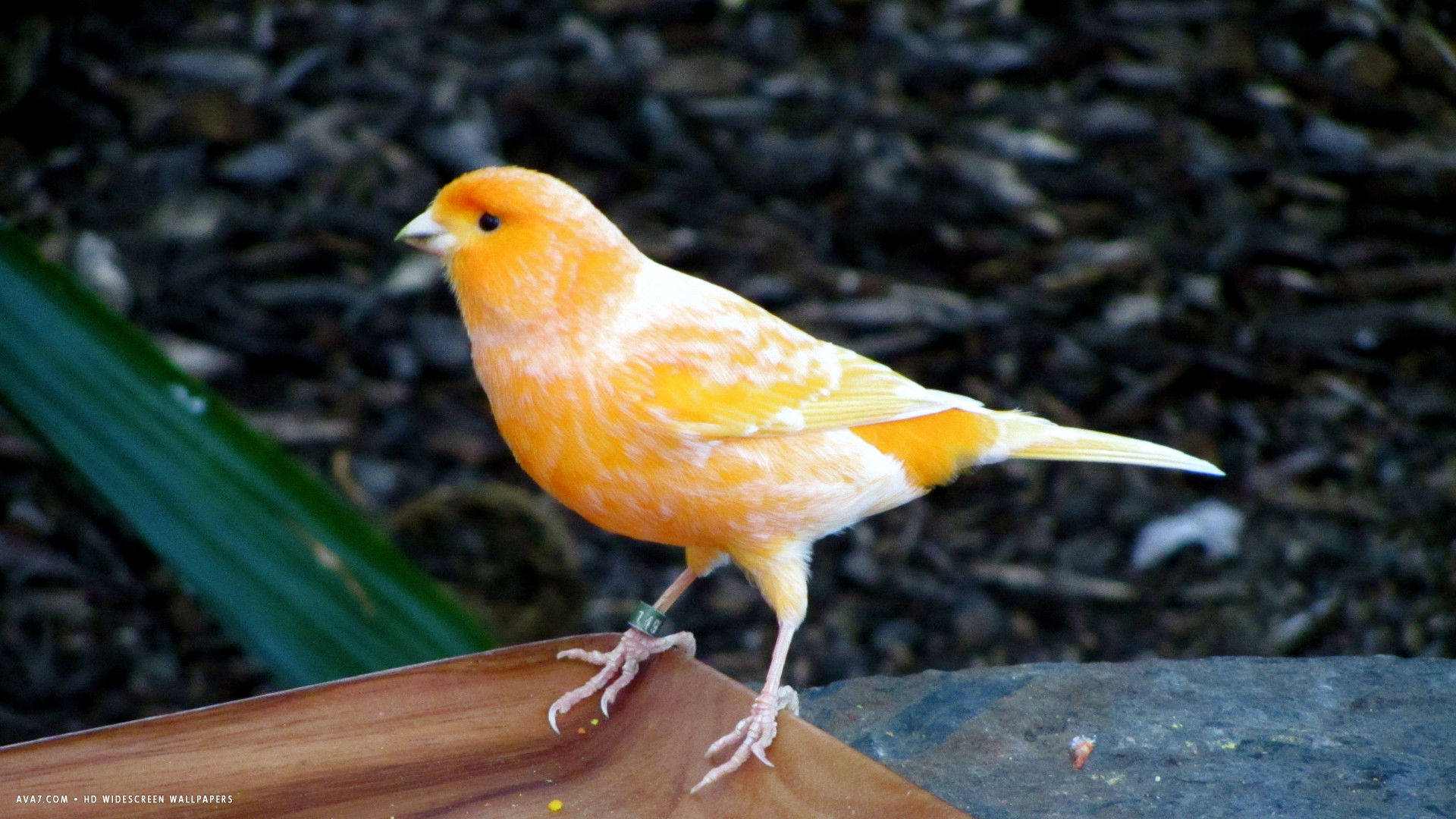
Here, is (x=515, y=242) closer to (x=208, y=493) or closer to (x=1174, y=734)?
(x=208, y=493)

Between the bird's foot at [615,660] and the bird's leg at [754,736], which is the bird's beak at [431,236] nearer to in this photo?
the bird's foot at [615,660]

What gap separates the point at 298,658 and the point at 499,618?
1480mm

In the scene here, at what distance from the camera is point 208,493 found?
297 centimetres

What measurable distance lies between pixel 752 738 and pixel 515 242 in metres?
1.00

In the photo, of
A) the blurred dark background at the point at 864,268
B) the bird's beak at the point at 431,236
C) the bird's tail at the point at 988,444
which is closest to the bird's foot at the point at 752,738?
the bird's tail at the point at 988,444

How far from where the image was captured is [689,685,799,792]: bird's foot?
2.40m

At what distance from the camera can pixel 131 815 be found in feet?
7.29

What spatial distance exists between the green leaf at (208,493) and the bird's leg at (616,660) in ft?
1.48

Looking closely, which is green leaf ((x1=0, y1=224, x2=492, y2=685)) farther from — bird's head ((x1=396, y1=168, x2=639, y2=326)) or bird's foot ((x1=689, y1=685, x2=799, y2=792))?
bird's foot ((x1=689, y1=685, x2=799, y2=792))

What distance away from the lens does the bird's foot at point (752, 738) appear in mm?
2400

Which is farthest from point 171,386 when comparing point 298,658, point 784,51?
point 784,51

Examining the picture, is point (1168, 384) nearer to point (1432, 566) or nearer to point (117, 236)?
point (1432, 566)

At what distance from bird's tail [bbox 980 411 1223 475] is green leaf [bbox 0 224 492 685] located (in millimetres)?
1233

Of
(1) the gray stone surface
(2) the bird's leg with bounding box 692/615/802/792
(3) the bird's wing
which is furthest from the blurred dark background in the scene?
(2) the bird's leg with bounding box 692/615/802/792
